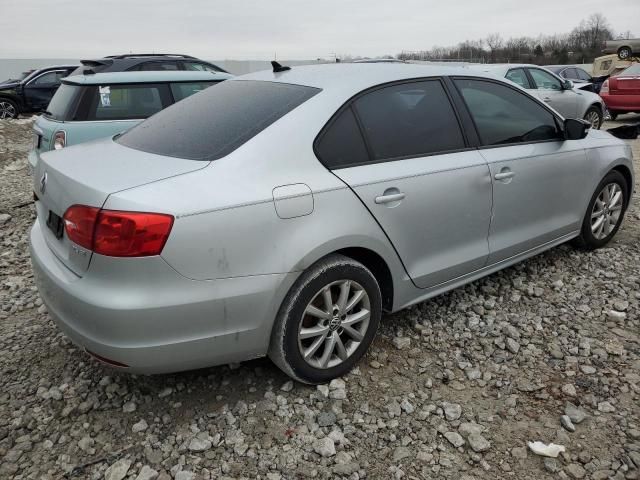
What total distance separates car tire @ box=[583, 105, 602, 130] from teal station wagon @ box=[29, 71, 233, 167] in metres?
8.59

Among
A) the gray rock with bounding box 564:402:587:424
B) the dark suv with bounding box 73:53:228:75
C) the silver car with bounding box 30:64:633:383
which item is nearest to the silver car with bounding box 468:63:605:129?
the dark suv with bounding box 73:53:228:75

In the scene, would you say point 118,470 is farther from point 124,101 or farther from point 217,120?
point 124,101

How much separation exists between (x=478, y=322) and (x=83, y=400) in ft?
7.63

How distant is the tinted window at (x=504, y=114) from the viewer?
3.40 meters

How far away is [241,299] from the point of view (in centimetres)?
233

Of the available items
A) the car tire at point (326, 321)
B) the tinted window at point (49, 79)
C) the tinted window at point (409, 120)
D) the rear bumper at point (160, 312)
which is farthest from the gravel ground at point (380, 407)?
the tinted window at point (49, 79)

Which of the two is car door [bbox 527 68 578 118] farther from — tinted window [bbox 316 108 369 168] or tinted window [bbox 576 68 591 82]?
tinted window [bbox 316 108 369 168]

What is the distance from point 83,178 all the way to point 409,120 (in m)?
1.72

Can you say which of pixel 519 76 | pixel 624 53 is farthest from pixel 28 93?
pixel 624 53

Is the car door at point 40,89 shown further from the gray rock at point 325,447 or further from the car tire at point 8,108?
the gray rock at point 325,447

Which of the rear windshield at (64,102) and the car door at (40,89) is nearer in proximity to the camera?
the rear windshield at (64,102)

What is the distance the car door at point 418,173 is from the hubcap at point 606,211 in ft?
5.08

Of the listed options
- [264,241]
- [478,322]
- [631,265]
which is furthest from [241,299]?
[631,265]

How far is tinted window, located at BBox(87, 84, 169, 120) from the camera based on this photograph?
237 inches
